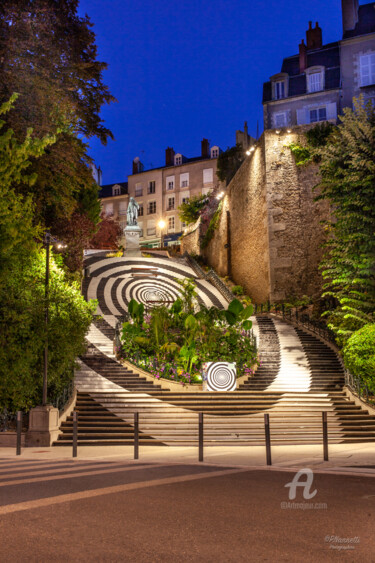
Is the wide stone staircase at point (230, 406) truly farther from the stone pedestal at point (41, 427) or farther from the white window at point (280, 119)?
the white window at point (280, 119)

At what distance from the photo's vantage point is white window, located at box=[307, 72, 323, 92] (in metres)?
40.3

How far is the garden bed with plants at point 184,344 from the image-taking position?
60.9ft

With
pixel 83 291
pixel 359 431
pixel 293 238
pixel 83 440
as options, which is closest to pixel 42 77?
pixel 83 440

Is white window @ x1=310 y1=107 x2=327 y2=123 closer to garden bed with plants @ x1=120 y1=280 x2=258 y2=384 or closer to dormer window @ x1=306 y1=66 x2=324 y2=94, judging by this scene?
dormer window @ x1=306 y1=66 x2=324 y2=94

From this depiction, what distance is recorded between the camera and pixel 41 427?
43.9ft

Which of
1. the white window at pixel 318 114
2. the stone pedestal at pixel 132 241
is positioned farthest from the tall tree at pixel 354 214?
the stone pedestal at pixel 132 241

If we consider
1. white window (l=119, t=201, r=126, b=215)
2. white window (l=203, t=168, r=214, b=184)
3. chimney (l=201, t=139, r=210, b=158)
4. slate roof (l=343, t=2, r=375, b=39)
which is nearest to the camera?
slate roof (l=343, t=2, r=375, b=39)

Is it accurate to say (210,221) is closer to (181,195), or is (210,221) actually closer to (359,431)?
(181,195)

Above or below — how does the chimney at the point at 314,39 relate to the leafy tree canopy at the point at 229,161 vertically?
above

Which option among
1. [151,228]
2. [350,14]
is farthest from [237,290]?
[151,228]

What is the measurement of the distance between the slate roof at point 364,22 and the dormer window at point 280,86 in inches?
207

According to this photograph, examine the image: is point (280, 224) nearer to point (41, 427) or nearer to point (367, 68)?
point (367, 68)

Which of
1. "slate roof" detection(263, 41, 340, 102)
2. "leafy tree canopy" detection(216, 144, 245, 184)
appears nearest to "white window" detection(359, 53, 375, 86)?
"slate roof" detection(263, 41, 340, 102)

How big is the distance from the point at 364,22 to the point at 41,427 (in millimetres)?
38789
